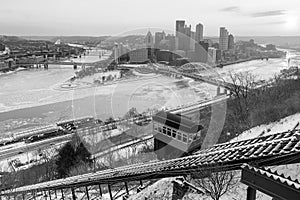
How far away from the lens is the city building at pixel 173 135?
3.54 meters

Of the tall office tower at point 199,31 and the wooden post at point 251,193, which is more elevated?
the tall office tower at point 199,31

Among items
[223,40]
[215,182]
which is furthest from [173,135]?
[223,40]

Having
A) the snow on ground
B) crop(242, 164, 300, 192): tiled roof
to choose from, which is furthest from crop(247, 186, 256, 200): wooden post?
the snow on ground

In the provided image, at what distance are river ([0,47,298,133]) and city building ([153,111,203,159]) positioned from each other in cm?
306

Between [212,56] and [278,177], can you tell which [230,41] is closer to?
[212,56]

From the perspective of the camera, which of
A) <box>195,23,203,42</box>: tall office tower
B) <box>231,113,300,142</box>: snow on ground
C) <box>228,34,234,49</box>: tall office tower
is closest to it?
<box>231,113,300,142</box>: snow on ground

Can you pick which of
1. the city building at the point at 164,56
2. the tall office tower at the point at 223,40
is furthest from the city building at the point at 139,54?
the tall office tower at the point at 223,40

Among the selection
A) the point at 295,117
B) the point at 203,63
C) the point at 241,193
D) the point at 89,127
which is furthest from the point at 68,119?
the point at 203,63

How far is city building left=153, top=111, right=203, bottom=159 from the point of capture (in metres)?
3.54

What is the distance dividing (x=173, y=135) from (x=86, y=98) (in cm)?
598

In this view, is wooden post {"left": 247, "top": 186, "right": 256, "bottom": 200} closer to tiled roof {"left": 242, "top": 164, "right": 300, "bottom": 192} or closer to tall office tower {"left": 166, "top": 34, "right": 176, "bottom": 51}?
tiled roof {"left": 242, "top": 164, "right": 300, "bottom": 192}

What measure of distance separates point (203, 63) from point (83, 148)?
934 centimetres

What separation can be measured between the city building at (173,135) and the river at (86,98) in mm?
3061

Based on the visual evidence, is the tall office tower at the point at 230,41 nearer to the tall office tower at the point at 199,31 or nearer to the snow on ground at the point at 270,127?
the tall office tower at the point at 199,31
